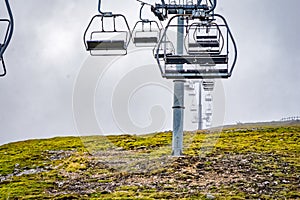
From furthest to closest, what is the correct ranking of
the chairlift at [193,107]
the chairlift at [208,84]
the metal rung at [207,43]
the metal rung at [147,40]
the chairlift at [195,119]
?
the chairlift at [195,119]
the chairlift at [193,107]
the chairlift at [208,84]
the metal rung at [207,43]
the metal rung at [147,40]

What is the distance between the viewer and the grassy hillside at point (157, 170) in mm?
15344

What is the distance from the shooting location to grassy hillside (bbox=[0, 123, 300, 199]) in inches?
604

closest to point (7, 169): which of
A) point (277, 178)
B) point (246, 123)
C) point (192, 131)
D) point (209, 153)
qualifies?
point (209, 153)

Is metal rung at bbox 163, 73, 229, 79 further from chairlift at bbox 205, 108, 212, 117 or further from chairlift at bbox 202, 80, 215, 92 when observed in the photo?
chairlift at bbox 205, 108, 212, 117

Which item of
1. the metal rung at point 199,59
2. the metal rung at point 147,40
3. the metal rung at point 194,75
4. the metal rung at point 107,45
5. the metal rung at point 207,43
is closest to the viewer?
the metal rung at point 194,75

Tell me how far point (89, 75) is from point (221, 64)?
8.94 metres

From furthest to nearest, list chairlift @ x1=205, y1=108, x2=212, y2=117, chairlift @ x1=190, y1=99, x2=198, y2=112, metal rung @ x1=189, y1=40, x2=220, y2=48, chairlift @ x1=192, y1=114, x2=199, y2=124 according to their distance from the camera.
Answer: chairlift @ x1=192, y1=114, x2=199, y2=124 → chairlift @ x1=190, y1=99, x2=198, y2=112 → chairlift @ x1=205, y1=108, x2=212, y2=117 → metal rung @ x1=189, y1=40, x2=220, y2=48

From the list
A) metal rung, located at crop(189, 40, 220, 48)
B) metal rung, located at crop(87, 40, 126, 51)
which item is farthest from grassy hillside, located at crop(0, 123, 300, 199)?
metal rung, located at crop(87, 40, 126, 51)

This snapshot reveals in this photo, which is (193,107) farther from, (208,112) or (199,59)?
(199,59)

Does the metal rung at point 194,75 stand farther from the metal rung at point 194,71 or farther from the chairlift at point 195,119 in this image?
the chairlift at point 195,119

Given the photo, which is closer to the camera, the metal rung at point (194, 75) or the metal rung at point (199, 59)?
the metal rung at point (194, 75)

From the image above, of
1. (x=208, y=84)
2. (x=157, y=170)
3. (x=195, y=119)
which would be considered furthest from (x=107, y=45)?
(x=195, y=119)

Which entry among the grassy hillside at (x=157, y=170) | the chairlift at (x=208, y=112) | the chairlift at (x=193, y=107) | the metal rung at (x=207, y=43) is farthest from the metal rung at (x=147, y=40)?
the chairlift at (x=193, y=107)

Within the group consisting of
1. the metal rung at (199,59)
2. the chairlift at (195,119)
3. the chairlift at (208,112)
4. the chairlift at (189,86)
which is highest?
the metal rung at (199,59)
